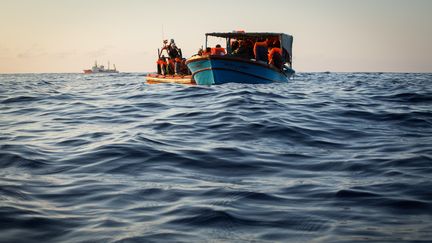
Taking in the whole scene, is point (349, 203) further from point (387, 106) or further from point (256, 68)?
point (256, 68)

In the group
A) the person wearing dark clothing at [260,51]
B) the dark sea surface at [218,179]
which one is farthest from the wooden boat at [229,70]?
the dark sea surface at [218,179]

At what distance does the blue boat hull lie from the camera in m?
17.6

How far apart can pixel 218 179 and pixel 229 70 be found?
13822mm

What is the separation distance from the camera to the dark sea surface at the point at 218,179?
2.92 m

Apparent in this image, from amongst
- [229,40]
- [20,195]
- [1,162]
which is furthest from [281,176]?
[229,40]

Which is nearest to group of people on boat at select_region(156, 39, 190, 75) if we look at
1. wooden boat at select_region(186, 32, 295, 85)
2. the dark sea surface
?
wooden boat at select_region(186, 32, 295, 85)

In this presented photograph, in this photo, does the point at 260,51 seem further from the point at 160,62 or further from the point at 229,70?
the point at 160,62

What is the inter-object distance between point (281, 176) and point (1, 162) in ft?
11.6

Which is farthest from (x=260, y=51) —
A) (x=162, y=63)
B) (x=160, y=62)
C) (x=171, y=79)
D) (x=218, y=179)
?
(x=218, y=179)

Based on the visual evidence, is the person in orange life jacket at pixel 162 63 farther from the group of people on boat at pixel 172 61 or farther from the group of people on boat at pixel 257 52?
the group of people on boat at pixel 257 52

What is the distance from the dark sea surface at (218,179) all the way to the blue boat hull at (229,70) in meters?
Answer: 8.97

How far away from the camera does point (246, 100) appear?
11312 millimetres

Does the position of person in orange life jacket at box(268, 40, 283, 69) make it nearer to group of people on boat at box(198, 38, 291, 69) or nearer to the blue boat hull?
group of people on boat at box(198, 38, 291, 69)

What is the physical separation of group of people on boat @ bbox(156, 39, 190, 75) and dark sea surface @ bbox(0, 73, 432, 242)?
15.4 m
